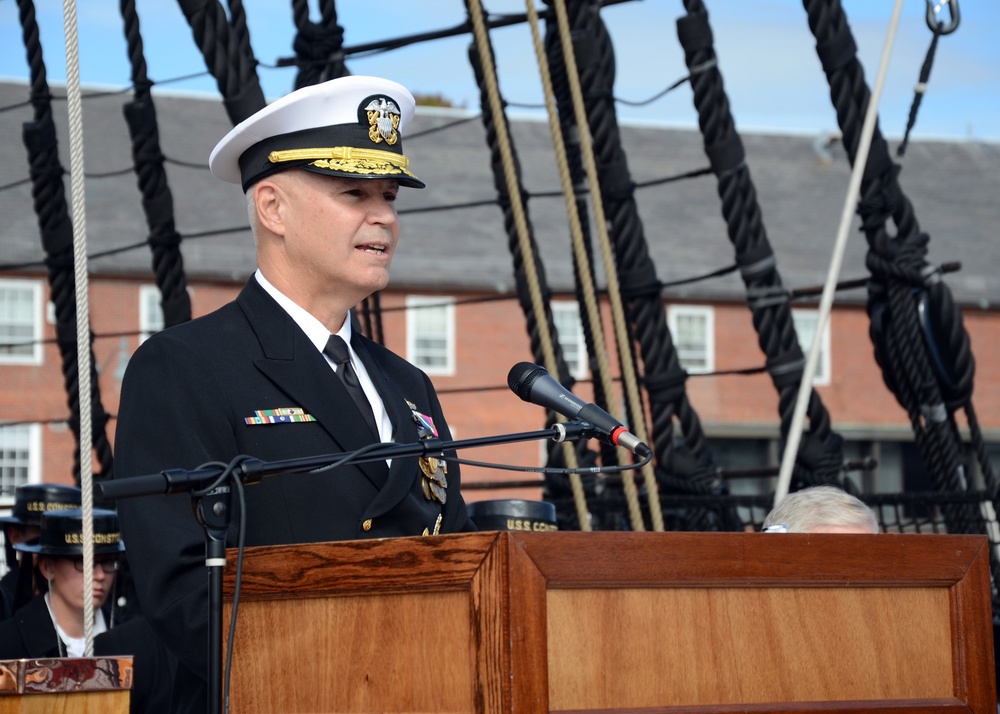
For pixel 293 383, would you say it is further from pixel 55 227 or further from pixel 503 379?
pixel 503 379

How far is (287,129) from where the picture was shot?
2564mm

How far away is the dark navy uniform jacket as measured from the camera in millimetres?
2154

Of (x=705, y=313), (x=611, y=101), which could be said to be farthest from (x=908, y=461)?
(x=611, y=101)

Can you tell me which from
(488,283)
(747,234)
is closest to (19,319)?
(488,283)

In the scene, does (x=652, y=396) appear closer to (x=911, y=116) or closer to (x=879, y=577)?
(x=911, y=116)

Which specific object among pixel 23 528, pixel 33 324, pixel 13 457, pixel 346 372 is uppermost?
pixel 33 324

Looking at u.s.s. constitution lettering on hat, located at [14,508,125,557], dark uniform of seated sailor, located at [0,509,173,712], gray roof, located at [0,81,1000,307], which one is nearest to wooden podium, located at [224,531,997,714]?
dark uniform of seated sailor, located at [0,509,173,712]

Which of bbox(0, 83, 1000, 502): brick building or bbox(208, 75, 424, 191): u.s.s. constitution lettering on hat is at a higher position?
bbox(0, 83, 1000, 502): brick building

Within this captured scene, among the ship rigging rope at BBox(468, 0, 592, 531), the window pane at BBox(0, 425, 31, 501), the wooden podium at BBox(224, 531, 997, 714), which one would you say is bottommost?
the wooden podium at BBox(224, 531, 997, 714)

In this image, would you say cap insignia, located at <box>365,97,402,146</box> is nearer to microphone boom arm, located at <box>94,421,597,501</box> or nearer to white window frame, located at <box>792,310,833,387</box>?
microphone boom arm, located at <box>94,421,597,501</box>

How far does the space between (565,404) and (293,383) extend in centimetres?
47

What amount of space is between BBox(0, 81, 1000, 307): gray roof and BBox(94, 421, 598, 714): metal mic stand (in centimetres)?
2049

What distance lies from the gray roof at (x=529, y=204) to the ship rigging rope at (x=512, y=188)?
17553mm

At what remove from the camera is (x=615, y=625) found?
1780 millimetres
